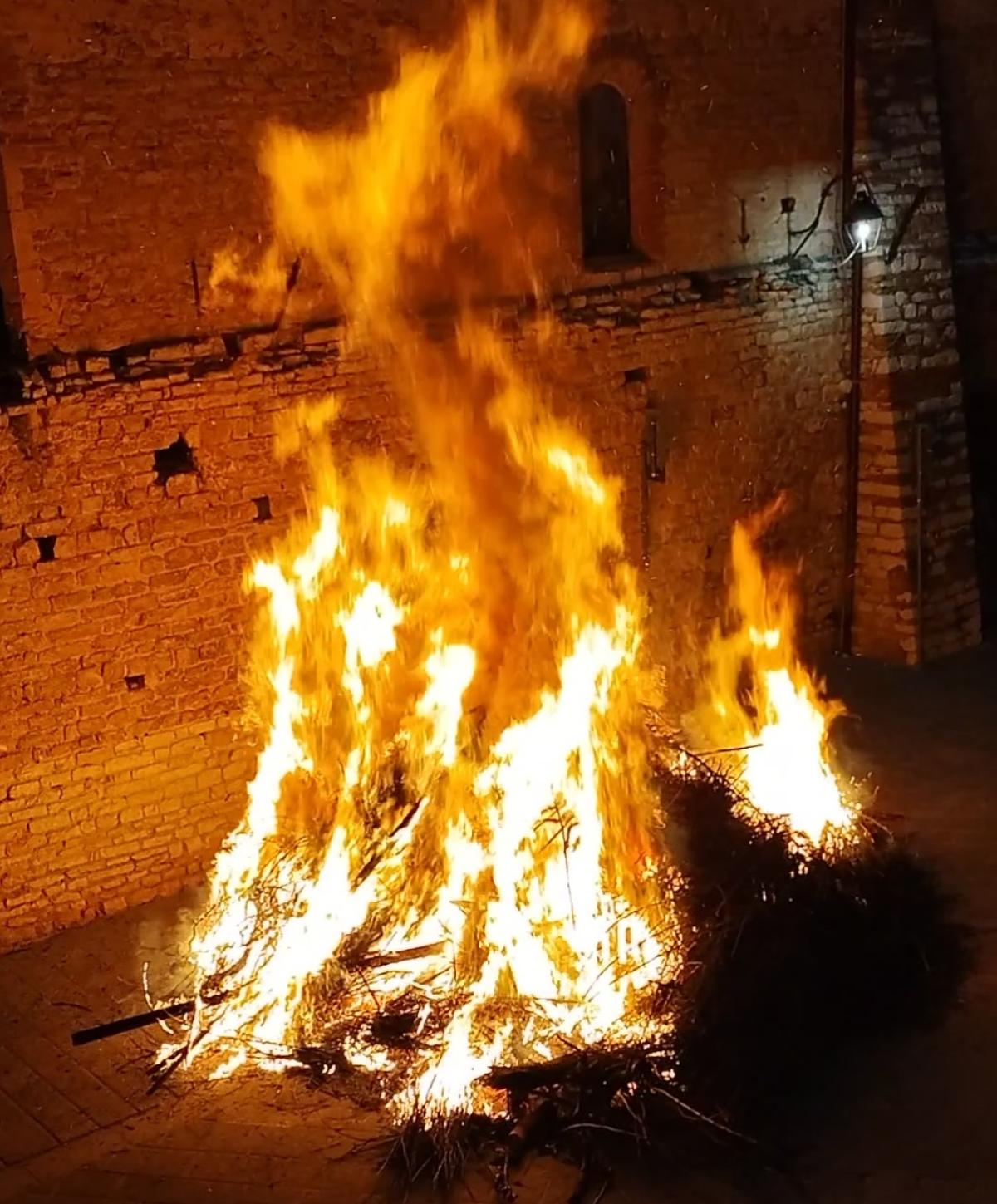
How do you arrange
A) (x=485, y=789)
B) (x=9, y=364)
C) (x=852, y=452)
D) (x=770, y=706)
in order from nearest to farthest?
1. (x=485, y=789)
2. (x=9, y=364)
3. (x=770, y=706)
4. (x=852, y=452)

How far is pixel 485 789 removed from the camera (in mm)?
8273

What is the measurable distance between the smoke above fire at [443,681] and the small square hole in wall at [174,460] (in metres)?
0.64

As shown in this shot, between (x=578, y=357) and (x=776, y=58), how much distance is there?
9.49ft

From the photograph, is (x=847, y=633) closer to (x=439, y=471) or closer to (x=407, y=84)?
(x=439, y=471)

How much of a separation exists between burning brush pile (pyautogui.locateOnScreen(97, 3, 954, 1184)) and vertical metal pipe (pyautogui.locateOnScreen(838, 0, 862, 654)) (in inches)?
69.7

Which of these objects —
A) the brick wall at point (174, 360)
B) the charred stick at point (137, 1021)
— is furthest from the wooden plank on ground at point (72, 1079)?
the brick wall at point (174, 360)

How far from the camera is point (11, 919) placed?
352 inches

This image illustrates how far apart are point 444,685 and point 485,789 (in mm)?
→ 1150

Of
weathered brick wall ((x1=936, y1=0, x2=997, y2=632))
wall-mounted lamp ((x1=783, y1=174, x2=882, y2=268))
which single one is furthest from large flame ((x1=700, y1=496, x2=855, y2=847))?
weathered brick wall ((x1=936, y1=0, x2=997, y2=632))

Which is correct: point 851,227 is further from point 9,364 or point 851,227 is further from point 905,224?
point 9,364

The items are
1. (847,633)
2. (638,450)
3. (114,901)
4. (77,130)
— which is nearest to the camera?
(77,130)

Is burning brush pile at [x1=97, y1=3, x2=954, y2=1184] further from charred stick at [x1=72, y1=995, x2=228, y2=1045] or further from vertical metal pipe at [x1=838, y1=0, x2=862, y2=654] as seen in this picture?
vertical metal pipe at [x1=838, y1=0, x2=862, y2=654]

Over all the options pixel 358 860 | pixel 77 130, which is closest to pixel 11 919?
pixel 358 860

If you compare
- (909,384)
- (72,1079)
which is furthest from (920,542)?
(72,1079)
